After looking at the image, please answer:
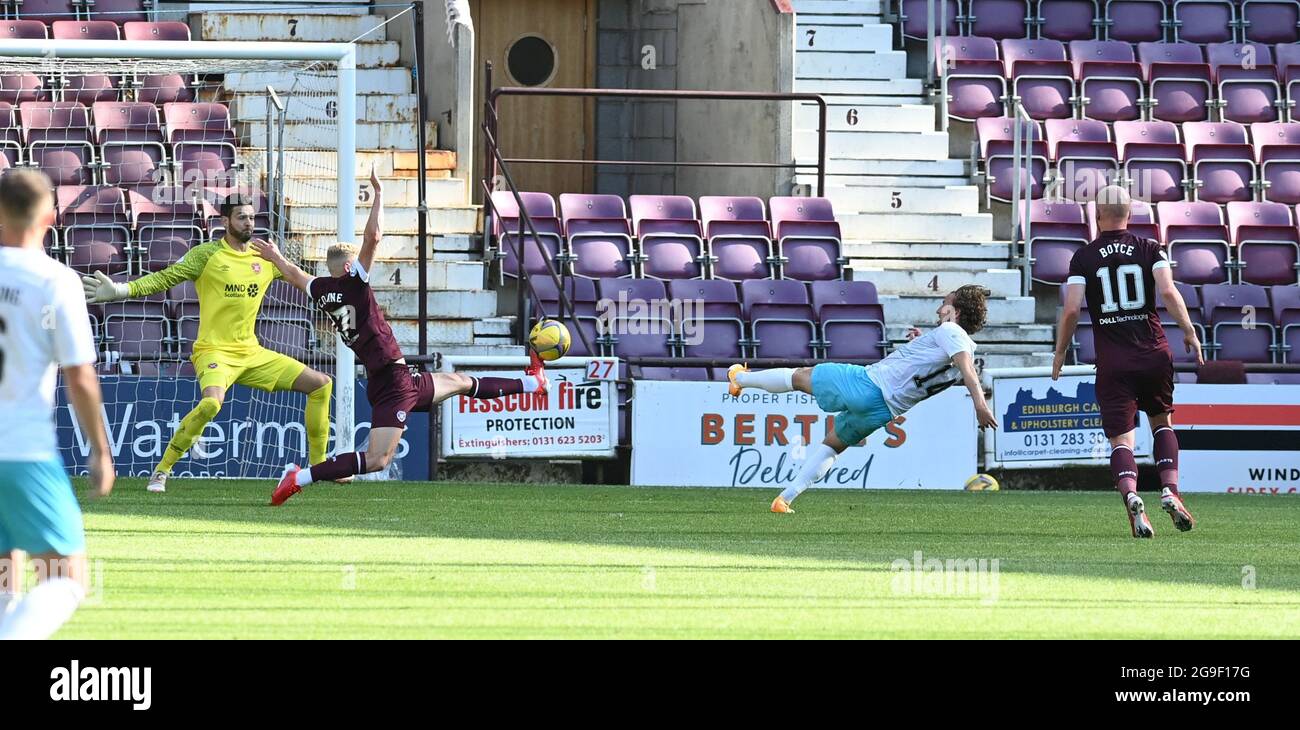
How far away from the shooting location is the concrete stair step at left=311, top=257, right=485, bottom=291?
1723 centimetres

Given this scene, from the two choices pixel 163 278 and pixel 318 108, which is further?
pixel 318 108

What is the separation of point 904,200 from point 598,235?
11.5 feet

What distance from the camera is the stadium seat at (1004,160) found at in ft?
63.0

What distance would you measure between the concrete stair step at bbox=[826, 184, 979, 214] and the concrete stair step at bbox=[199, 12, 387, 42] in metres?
5.12

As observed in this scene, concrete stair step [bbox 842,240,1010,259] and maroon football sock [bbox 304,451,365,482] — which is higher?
concrete stair step [bbox 842,240,1010,259]

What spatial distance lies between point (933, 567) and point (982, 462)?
7.61 m

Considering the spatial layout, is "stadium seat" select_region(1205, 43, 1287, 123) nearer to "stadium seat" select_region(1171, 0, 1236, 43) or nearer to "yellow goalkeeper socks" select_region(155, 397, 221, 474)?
"stadium seat" select_region(1171, 0, 1236, 43)

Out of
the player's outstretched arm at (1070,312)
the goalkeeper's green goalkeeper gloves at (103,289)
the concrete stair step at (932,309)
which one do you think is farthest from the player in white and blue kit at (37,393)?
the concrete stair step at (932,309)

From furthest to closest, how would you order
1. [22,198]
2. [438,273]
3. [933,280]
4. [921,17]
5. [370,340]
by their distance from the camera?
[921,17] → [933,280] → [438,273] → [370,340] → [22,198]

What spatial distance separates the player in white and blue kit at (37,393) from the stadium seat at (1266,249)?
15.1 metres

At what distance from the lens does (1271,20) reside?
2161 centimetres

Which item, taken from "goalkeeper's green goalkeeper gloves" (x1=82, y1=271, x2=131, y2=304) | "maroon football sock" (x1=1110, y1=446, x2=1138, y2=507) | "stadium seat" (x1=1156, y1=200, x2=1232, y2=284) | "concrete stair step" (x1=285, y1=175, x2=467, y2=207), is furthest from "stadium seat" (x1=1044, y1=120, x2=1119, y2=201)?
"goalkeeper's green goalkeeper gloves" (x1=82, y1=271, x2=131, y2=304)

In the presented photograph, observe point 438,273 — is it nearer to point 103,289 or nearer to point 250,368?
point 250,368

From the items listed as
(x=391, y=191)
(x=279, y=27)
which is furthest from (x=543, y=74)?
(x=391, y=191)
